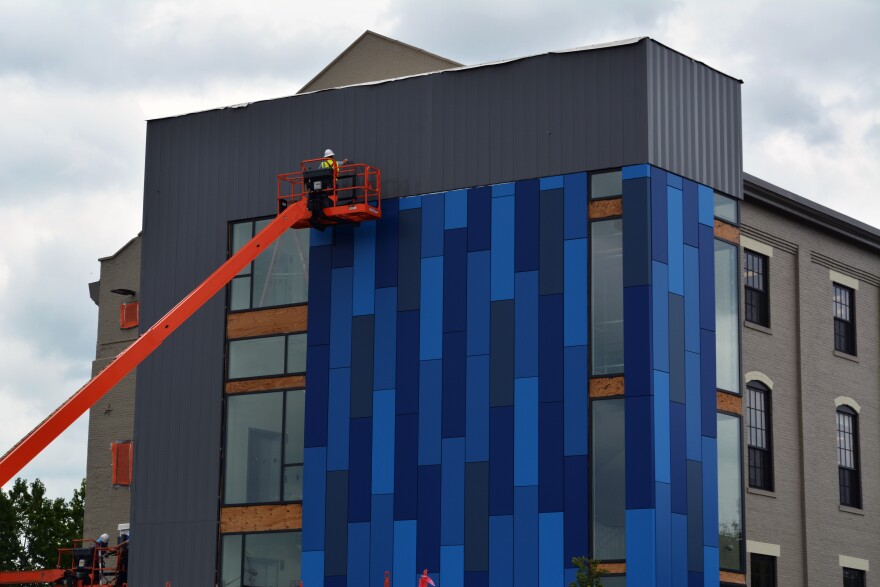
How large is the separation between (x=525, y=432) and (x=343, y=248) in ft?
25.3

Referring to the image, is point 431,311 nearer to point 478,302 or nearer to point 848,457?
point 478,302

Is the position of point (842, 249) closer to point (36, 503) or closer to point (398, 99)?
point (398, 99)

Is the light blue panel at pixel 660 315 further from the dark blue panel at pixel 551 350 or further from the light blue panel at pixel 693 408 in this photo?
the dark blue panel at pixel 551 350

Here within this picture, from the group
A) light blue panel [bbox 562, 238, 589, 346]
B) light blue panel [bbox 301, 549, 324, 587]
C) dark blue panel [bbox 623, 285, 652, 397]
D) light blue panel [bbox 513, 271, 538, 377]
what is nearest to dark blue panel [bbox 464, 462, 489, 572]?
light blue panel [bbox 513, 271, 538, 377]

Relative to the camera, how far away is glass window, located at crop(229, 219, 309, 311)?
4441 centimetres

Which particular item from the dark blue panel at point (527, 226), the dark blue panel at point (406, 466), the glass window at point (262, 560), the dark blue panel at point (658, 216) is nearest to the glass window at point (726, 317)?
the dark blue panel at point (658, 216)

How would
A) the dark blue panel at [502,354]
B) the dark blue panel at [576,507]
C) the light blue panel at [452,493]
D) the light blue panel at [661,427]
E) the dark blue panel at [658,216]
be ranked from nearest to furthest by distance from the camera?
the light blue panel at [661,427] < the dark blue panel at [576,507] < the dark blue panel at [658,216] < the light blue panel at [452,493] < the dark blue panel at [502,354]

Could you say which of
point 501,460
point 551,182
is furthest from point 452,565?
point 551,182

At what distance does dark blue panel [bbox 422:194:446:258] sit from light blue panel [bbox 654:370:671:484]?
7.05 meters

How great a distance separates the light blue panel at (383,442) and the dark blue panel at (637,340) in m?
6.67

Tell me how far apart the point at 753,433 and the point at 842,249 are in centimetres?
796

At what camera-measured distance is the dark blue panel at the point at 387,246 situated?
140 ft

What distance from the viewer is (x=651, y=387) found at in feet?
126

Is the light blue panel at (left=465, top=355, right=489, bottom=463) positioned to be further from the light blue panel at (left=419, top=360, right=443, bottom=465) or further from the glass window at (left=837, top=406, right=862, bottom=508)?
the glass window at (left=837, top=406, right=862, bottom=508)
